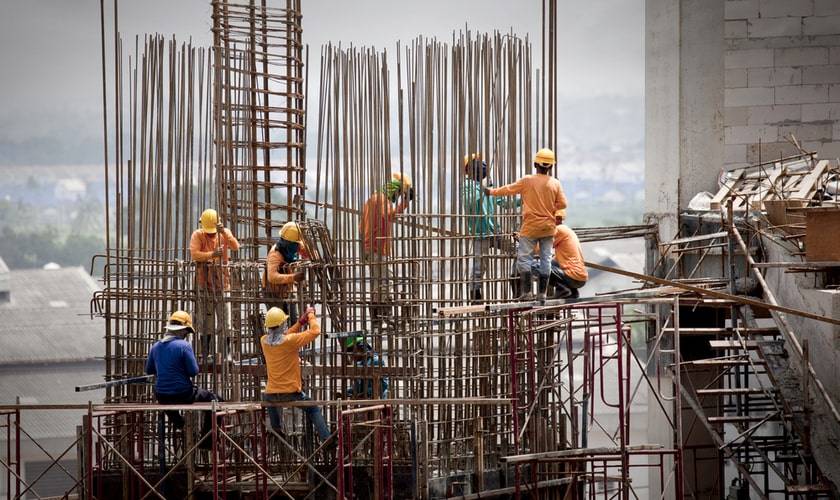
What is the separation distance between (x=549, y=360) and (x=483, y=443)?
1.40m

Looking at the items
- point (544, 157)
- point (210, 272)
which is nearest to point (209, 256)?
point (210, 272)

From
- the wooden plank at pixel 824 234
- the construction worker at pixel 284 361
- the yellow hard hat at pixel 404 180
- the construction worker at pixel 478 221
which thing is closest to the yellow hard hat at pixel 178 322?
the construction worker at pixel 284 361

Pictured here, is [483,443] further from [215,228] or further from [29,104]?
[29,104]

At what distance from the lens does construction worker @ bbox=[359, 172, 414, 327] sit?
1502 cm

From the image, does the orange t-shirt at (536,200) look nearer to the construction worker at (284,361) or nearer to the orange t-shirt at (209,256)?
the construction worker at (284,361)

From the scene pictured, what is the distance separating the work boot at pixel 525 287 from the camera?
14875 millimetres

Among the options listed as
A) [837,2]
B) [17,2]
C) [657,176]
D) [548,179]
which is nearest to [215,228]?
[548,179]

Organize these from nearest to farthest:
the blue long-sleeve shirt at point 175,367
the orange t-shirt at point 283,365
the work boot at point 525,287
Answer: the orange t-shirt at point 283,365, the blue long-sleeve shirt at point 175,367, the work boot at point 525,287

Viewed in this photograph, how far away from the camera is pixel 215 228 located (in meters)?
15.6

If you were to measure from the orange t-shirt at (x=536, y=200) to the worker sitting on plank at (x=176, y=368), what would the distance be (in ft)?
12.1

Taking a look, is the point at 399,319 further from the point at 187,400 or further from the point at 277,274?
the point at 187,400

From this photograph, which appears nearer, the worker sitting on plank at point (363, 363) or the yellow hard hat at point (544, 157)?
the yellow hard hat at point (544, 157)

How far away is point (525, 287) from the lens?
1492cm

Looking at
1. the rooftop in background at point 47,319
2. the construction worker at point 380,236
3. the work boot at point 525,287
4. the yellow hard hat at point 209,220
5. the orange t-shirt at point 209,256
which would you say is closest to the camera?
the work boot at point 525,287
